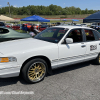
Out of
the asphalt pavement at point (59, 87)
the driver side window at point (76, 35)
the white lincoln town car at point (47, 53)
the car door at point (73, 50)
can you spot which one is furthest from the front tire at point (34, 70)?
the driver side window at point (76, 35)

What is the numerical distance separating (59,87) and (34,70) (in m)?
0.79

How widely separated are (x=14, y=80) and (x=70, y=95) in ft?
5.36

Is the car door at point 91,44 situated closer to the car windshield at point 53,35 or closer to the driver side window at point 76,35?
the driver side window at point 76,35

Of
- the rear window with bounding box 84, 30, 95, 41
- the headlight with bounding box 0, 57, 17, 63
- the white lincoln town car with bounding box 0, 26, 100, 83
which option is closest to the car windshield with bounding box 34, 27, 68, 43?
the white lincoln town car with bounding box 0, 26, 100, 83

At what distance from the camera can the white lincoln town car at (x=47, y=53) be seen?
2986 millimetres

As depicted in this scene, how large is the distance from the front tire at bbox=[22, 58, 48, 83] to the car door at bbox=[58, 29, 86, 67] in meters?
0.59

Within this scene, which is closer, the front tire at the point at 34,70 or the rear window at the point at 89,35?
the front tire at the point at 34,70

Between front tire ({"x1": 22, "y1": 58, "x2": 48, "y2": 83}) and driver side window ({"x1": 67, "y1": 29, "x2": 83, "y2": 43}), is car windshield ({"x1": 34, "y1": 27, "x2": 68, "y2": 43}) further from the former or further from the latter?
front tire ({"x1": 22, "y1": 58, "x2": 48, "y2": 83})

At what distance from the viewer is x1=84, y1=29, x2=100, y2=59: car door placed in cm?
439

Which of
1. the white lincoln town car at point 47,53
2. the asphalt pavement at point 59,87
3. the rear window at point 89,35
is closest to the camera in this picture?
the asphalt pavement at point 59,87

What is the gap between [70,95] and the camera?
115 inches

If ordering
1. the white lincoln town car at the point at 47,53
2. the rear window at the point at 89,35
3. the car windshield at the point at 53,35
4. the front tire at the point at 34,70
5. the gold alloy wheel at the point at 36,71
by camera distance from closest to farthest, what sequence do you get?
the white lincoln town car at the point at 47,53 < the front tire at the point at 34,70 < the gold alloy wheel at the point at 36,71 < the car windshield at the point at 53,35 < the rear window at the point at 89,35

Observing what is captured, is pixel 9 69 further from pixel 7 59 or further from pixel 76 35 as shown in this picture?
pixel 76 35

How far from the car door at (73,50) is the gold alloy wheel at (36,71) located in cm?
59
